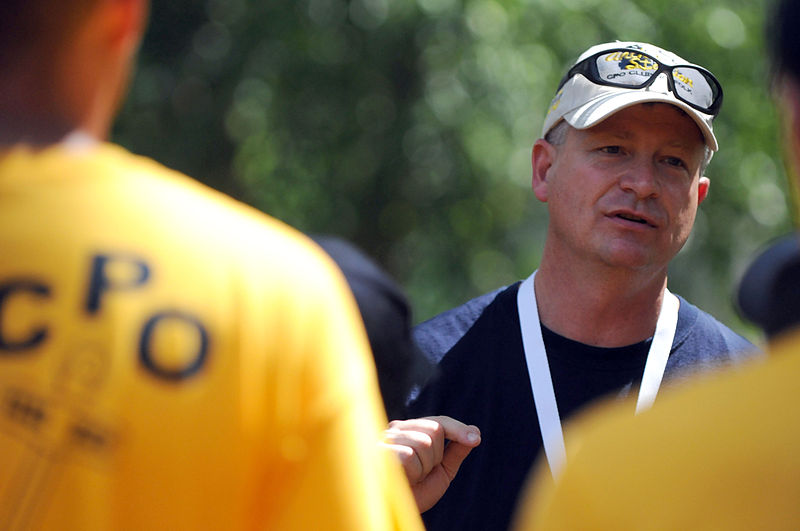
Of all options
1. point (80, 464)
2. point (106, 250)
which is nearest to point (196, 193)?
point (106, 250)

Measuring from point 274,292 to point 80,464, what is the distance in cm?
28

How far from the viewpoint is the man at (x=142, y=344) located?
1.21 metres

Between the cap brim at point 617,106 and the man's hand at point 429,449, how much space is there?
1.10m

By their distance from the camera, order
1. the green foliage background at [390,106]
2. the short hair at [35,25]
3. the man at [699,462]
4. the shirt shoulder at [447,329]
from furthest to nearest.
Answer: the green foliage background at [390,106]
the shirt shoulder at [447,329]
the short hair at [35,25]
the man at [699,462]

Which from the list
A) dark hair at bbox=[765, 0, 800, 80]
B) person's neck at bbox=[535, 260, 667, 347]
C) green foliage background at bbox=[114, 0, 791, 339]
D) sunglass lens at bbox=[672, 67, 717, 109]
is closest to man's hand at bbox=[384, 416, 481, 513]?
person's neck at bbox=[535, 260, 667, 347]

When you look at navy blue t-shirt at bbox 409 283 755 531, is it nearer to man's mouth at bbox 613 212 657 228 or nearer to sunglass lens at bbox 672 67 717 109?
man's mouth at bbox 613 212 657 228

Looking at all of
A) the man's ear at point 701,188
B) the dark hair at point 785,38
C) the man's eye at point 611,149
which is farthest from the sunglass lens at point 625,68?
the dark hair at point 785,38

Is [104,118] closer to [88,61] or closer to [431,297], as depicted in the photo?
[88,61]

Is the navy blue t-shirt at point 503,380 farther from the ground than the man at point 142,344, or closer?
closer

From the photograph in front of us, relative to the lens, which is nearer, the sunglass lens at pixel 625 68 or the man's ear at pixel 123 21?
the man's ear at pixel 123 21

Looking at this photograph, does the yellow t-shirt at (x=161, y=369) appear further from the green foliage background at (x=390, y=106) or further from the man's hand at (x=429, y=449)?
the green foliage background at (x=390, y=106)

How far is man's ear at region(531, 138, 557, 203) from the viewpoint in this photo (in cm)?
320

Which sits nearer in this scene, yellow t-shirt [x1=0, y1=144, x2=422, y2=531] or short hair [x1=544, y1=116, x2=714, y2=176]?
yellow t-shirt [x1=0, y1=144, x2=422, y2=531]

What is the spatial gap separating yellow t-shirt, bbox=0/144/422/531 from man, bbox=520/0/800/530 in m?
0.30
